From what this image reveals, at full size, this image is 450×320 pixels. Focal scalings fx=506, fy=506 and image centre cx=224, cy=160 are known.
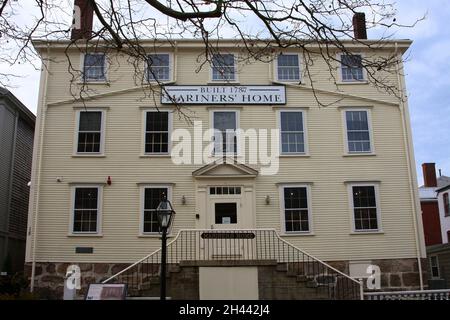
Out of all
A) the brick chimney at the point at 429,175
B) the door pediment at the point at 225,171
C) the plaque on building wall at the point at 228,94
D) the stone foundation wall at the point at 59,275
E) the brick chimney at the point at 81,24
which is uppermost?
the brick chimney at the point at 429,175

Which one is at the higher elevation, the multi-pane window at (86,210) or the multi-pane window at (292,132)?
the multi-pane window at (292,132)

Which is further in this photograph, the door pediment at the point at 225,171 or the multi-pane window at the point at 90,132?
the multi-pane window at the point at 90,132

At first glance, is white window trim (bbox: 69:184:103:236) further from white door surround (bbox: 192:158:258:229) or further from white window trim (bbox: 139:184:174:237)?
white door surround (bbox: 192:158:258:229)

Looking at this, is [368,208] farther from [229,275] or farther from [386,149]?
[229,275]

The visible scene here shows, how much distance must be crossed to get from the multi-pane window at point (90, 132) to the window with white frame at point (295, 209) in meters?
7.07

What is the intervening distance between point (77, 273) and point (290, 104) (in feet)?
32.0

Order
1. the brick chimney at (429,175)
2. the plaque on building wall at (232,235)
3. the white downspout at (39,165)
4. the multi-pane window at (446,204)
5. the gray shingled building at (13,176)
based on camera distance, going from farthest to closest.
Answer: the brick chimney at (429,175) → the multi-pane window at (446,204) → the gray shingled building at (13,176) → the white downspout at (39,165) → the plaque on building wall at (232,235)

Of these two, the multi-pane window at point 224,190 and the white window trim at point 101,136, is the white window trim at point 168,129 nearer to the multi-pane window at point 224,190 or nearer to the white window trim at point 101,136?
the white window trim at point 101,136

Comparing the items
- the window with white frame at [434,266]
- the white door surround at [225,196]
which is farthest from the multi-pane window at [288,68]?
the window with white frame at [434,266]

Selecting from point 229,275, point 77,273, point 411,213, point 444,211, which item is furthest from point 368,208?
point 444,211

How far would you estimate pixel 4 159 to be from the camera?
Result: 20.0m

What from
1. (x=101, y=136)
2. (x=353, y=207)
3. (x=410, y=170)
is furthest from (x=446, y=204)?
(x=101, y=136)

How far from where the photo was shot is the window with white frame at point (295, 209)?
59.1 ft
